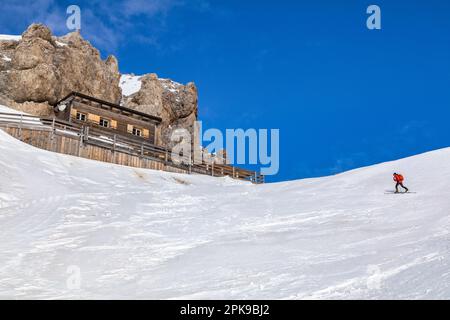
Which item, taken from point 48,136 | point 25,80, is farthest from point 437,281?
point 25,80

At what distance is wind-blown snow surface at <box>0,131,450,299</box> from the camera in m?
8.01

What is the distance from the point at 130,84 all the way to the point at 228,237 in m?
81.0

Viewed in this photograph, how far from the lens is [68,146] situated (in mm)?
28906

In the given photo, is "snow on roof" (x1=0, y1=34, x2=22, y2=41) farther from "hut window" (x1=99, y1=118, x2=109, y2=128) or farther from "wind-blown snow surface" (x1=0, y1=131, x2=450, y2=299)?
"wind-blown snow surface" (x1=0, y1=131, x2=450, y2=299)

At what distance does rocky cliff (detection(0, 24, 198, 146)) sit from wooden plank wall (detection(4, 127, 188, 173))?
1394 inches

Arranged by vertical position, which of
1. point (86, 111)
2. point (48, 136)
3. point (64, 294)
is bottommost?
point (64, 294)

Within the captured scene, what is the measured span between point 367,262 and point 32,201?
12.8 metres

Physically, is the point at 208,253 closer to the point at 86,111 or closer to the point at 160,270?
the point at 160,270

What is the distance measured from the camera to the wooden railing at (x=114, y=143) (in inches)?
1129

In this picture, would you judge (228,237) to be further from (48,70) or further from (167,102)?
(167,102)

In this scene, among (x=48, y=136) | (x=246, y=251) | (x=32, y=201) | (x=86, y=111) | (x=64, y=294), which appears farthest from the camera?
(x=86, y=111)

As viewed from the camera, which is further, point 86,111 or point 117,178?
point 86,111

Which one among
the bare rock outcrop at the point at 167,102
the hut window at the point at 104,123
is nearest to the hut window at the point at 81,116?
the hut window at the point at 104,123

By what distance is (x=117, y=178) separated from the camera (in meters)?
24.5
